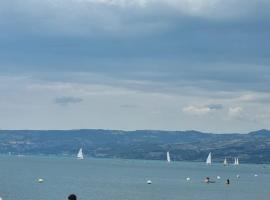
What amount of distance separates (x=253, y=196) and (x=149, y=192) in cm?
2408

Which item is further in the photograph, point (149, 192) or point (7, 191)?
point (149, 192)

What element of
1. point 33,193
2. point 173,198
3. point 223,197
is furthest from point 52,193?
point 223,197

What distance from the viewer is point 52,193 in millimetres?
146375

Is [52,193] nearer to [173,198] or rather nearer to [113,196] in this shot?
[113,196]

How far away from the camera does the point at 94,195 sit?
14062 cm

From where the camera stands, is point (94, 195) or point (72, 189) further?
point (72, 189)

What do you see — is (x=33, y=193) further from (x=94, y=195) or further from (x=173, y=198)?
(x=173, y=198)

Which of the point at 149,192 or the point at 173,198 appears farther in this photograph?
the point at 149,192

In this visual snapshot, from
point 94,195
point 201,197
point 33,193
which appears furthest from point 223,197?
point 33,193

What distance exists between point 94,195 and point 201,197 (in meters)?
23.1

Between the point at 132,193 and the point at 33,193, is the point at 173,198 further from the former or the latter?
the point at 33,193

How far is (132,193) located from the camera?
5965 inches

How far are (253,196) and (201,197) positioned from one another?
18083mm

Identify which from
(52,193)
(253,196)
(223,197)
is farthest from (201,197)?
(52,193)
